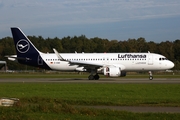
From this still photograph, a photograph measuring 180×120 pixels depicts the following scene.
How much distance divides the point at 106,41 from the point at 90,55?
303 feet

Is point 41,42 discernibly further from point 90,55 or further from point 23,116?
point 23,116

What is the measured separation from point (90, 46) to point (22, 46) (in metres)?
77.6

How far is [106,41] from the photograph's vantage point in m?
143

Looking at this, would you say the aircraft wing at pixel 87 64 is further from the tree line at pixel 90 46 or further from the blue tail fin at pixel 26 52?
the tree line at pixel 90 46

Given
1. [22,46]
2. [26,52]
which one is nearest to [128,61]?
[26,52]

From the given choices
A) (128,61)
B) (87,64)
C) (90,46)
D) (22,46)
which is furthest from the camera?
(90,46)

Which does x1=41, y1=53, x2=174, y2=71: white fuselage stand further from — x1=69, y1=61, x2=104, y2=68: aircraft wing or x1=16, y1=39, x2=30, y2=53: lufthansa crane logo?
x1=16, y1=39, x2=30, y2=53: lufthansa crane logo

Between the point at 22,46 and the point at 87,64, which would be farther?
the point at 22,46

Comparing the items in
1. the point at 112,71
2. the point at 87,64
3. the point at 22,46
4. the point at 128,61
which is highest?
the point at 22,46

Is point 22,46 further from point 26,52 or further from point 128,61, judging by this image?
point 128,61

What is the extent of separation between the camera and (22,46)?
5222 cm

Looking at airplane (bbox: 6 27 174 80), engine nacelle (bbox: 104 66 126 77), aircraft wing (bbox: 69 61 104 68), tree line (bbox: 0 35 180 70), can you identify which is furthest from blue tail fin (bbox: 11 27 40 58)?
tree line (bbox: 0 35 180 70)

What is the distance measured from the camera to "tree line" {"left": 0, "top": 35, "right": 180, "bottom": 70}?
391ft

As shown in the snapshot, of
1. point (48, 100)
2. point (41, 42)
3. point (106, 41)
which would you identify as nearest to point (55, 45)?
point (41, 42)
